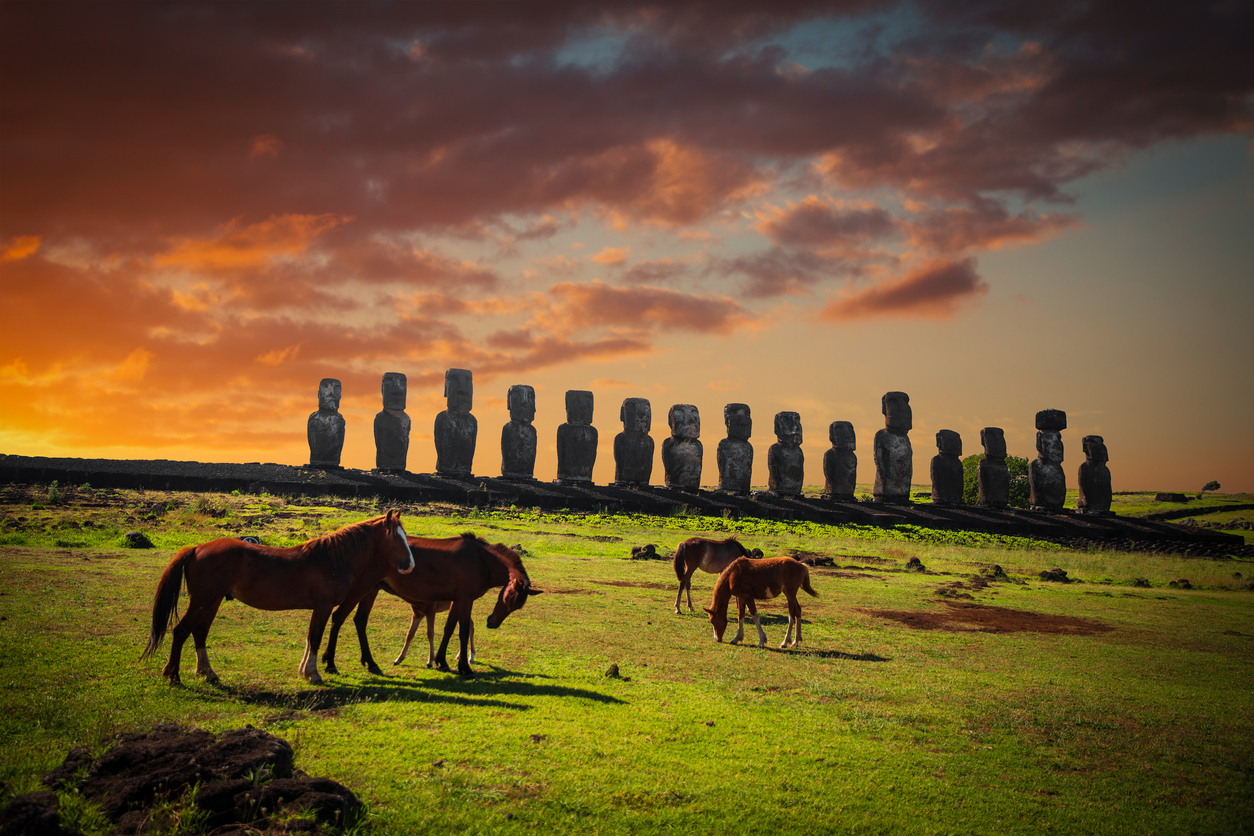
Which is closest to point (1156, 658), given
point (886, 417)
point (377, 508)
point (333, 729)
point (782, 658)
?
point (782, 658)

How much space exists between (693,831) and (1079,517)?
47.3m

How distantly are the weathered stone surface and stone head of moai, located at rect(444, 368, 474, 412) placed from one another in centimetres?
1171

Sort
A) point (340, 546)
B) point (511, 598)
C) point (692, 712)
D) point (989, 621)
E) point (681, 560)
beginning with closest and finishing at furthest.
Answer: point (692, 712), point (340, 546), point (511, 598), point (989, 621), point (681, 560)

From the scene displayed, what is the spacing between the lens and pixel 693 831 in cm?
522

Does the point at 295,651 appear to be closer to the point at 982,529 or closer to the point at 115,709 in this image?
the point at 115,709

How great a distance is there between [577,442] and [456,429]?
6.90 m

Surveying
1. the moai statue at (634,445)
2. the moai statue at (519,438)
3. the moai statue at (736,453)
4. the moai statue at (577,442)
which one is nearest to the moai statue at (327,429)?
the moai statue at (519,438)

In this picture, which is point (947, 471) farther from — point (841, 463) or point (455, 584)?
point (455, 584)

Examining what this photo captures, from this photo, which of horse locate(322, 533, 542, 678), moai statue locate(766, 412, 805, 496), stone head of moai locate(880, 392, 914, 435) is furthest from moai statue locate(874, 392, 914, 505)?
horse locate(322, 533, 542, 678)

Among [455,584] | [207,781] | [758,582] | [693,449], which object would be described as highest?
[693,449]

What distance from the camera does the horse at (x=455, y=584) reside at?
8.73m

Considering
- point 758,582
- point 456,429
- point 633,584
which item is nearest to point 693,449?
point 456,429

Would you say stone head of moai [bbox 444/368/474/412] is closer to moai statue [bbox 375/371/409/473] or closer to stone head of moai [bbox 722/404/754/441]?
moai statue [bbox 375/371/409/473]

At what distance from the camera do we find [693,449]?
45.2m
